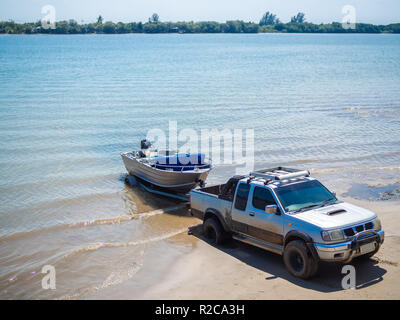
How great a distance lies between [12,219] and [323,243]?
35.3 ft

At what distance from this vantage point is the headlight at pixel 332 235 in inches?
344

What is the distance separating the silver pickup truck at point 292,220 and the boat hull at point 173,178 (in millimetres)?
4191

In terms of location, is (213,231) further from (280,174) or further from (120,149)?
(120,149)

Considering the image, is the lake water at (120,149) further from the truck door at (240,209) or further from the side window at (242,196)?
the side window at (242,196)

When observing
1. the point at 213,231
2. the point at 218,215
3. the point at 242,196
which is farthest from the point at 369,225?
the point at 213,231

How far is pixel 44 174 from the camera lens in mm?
20281

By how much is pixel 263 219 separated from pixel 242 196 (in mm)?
860

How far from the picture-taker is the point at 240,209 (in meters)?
10.8

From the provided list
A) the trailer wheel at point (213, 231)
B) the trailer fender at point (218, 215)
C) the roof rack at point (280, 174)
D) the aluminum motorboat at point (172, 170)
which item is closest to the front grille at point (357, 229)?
the roof rack at point (280, 174)

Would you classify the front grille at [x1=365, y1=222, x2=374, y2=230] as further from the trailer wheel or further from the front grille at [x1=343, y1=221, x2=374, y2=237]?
the trailer wheel

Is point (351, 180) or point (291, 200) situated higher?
point (291, 200)


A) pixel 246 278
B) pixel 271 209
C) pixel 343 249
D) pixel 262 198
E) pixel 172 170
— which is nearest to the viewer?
pixel 343 249

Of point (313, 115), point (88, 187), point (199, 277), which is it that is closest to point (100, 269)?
point (199, 277)
